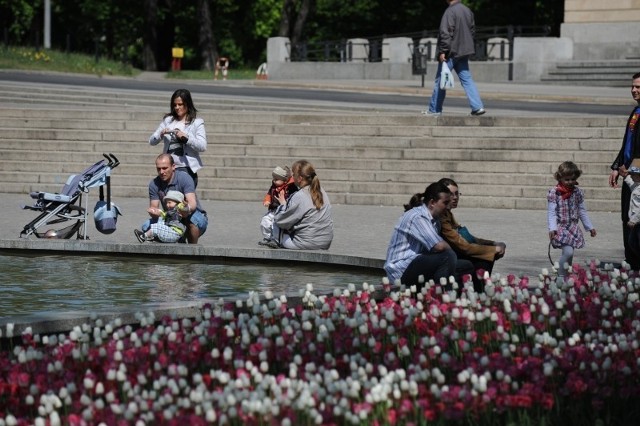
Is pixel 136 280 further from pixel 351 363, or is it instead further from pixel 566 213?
pixel 351 363

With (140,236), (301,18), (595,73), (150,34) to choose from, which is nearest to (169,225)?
(140,236)

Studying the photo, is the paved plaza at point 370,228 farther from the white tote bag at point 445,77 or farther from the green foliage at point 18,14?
the green foliage at point 18,14

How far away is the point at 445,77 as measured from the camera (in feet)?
66.5

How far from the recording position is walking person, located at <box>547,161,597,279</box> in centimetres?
1183

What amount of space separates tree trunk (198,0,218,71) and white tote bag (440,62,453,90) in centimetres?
3291

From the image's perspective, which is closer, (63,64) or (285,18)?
(63,64)

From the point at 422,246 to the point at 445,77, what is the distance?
10405mm

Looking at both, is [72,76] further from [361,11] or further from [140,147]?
[361,11]

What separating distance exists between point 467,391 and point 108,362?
1844mm

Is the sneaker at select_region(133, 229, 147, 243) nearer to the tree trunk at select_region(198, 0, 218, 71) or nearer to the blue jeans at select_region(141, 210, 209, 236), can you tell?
the blue jeans at select_region(141, 210, 209, 236)

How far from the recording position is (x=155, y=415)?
19.9 feet

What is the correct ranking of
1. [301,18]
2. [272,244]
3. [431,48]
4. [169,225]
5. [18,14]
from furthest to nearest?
[18,14] < [301,18] < [431,48] < [169,225] < [272,244]

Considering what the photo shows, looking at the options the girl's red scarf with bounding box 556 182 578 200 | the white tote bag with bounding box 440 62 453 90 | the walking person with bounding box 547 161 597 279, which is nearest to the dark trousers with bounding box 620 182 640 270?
the walking person with bounding box 547 161 597 279

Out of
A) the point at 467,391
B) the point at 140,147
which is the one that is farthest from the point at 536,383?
the point at 140,147
